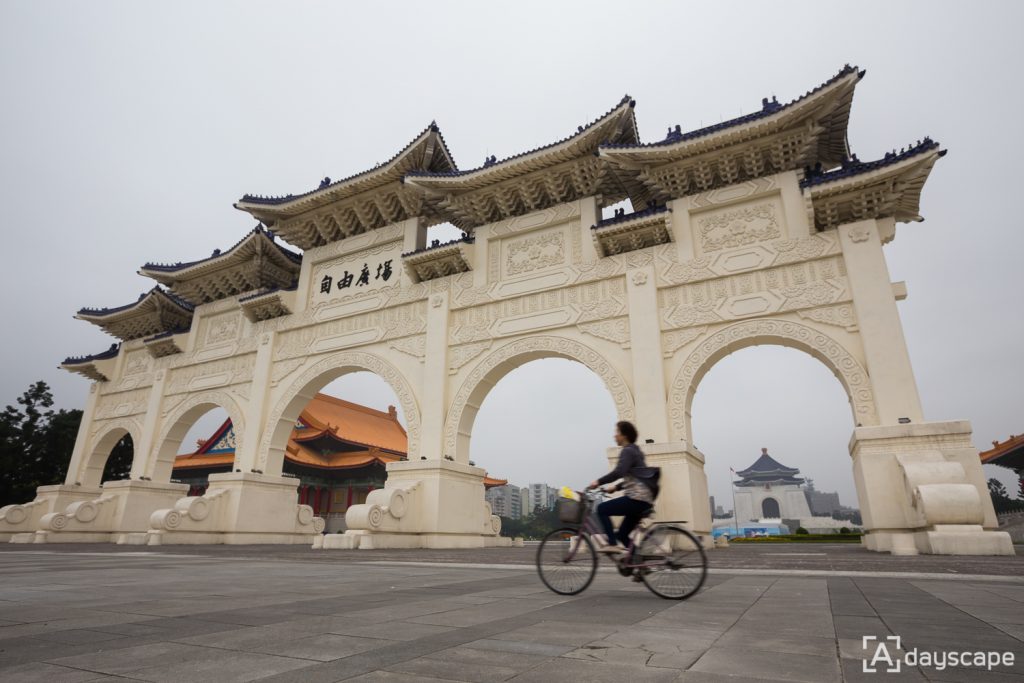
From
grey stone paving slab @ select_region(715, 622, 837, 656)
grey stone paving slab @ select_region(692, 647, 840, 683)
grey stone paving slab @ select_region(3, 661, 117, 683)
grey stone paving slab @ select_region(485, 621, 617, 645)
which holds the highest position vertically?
grey stone paving slab @ select_region(715, 622, 837, 656)

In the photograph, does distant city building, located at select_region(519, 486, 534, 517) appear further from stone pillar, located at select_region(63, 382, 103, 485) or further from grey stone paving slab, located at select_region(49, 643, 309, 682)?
grey stone paving slab, located at select_region(49, 643, 309, 682)

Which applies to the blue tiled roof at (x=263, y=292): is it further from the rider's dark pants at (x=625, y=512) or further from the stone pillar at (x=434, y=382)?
the rider's dark pants at (x=625, y=512)

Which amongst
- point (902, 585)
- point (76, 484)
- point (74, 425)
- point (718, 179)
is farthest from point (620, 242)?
point (74, 425)

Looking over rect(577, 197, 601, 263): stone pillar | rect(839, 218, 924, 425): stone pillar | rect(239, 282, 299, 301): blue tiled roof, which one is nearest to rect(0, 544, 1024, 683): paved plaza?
rect(839, 218, 924, 425): stone pillar

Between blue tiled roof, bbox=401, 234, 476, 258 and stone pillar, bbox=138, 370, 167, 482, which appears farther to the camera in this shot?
stone pillar, bbox=138, 370, 167, 482

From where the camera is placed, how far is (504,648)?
2109 mm

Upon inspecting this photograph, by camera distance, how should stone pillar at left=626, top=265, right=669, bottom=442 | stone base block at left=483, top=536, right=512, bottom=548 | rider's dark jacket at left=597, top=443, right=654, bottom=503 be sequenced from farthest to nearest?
stone base block at left=483, top=536, right=512, bottom=548, stone pillar at left=626, top=265, right=669, bottom=442, rider's dark jacket at left=597, top=443, right=654, bottom=503

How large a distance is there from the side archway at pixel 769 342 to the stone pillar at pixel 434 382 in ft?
16.3

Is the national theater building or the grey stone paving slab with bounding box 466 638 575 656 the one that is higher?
the national theater building

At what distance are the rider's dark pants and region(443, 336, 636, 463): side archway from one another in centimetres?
732

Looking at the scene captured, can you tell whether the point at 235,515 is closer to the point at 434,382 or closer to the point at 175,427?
the point at 175,427

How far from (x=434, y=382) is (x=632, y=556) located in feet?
29.7

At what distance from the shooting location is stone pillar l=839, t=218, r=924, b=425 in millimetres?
8500

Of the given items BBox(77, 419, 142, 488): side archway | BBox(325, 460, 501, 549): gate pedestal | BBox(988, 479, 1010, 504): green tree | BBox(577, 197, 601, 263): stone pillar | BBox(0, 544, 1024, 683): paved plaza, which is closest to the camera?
BBox(0, 544, 1024, 683): paved plaza
